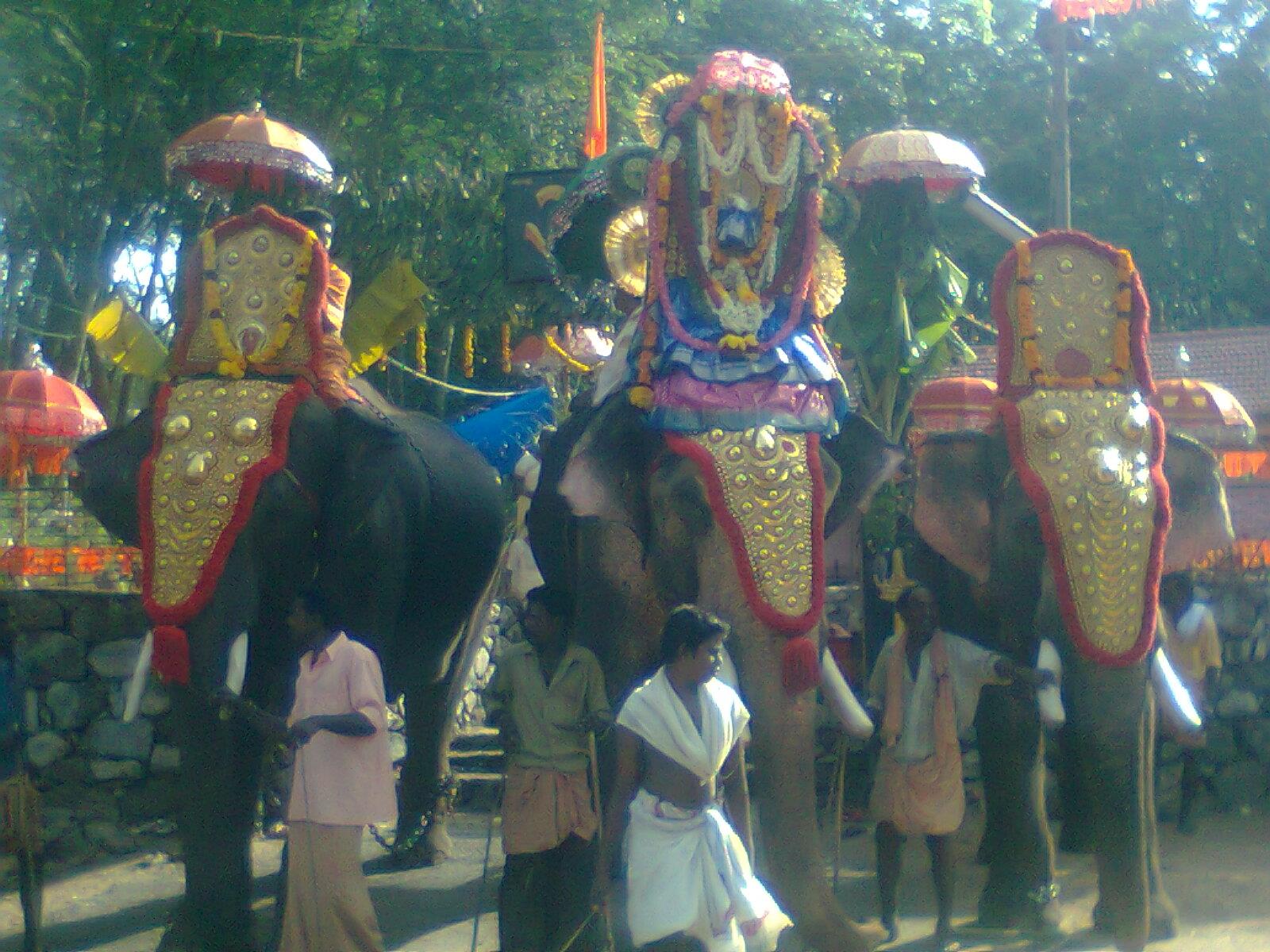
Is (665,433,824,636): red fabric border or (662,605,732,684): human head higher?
(665,433,824,636): red fabric border

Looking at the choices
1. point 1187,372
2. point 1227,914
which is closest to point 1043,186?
point 1187,372

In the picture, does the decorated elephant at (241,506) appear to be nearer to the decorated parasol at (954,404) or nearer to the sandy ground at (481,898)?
the sandy ground at (481,898)

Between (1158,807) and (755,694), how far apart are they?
15.2ft

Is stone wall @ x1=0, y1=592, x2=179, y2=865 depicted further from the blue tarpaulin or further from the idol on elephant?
the blue tarpaulin

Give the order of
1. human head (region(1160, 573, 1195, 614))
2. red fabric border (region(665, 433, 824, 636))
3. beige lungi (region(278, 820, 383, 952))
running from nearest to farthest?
1. beige lungi (region(278, 820, 383, 952))
2. red fabric border (region(665, 433, 824, 636))
3. human head (region(1160, 573, 1195, 614))

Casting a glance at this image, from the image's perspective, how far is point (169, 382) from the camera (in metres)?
6.12

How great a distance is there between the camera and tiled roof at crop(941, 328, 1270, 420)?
59.8 ft

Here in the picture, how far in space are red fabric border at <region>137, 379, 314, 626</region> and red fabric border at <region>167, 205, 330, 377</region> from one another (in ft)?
0.54

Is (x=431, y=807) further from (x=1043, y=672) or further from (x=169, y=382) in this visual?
(x=1043, y=672)

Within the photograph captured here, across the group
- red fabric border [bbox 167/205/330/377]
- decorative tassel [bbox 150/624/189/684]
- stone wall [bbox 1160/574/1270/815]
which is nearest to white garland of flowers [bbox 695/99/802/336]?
red fabric border [bbox 167/205/330/377]

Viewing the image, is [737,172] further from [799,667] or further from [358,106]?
[358,106]

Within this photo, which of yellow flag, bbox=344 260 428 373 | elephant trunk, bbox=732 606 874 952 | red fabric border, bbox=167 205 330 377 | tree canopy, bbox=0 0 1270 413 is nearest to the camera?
elephant trunk, bbox=732 606 874 952

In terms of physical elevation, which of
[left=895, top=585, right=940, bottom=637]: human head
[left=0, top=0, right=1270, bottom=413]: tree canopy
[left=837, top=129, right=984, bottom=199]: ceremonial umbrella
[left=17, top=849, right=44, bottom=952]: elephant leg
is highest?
[left=0, top=0, right=1270, bottom=413]: tree canopy

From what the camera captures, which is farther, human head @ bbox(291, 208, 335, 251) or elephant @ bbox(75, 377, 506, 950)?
human head @ bbox(291, 208, 335, 251)
